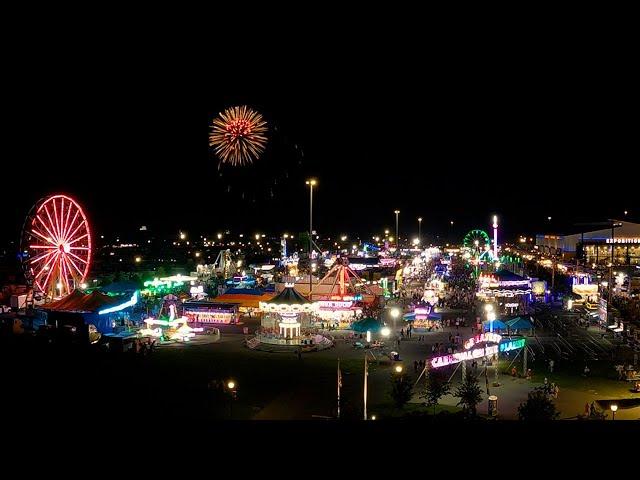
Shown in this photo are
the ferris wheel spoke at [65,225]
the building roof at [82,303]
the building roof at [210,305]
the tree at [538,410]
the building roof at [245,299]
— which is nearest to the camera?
the tree at [538,410]

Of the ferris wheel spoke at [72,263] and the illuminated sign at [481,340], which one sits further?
the ferris wheel spoke at [72,263]

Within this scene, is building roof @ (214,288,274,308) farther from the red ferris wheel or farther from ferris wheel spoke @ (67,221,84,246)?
ferris wheel spoke @ (67,221,84,246)

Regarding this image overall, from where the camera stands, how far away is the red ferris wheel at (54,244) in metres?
34.0

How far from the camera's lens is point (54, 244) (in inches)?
1371

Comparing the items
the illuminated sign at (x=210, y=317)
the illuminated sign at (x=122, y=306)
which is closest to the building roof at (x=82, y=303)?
the illuminated sign at (x=122, y=306)

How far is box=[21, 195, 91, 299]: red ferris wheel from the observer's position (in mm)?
34000

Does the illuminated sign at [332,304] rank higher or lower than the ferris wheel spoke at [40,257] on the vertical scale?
lower

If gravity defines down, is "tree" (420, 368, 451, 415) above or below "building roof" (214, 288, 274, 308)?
below

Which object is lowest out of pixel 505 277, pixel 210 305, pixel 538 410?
pixel 538 410

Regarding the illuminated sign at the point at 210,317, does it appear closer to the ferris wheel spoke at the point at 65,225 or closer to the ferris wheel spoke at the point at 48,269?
the ferris wheel spoke at the point at 48,269

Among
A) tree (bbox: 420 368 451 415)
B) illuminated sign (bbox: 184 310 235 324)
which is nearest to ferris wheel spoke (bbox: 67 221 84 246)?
illuminated sign (bbox: 184 310 235 324)

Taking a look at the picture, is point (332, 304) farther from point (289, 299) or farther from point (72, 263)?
point (72, 263)

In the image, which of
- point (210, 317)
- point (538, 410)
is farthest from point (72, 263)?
point (538, 410)

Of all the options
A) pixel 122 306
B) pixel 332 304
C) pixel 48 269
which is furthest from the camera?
pixel 332 304
